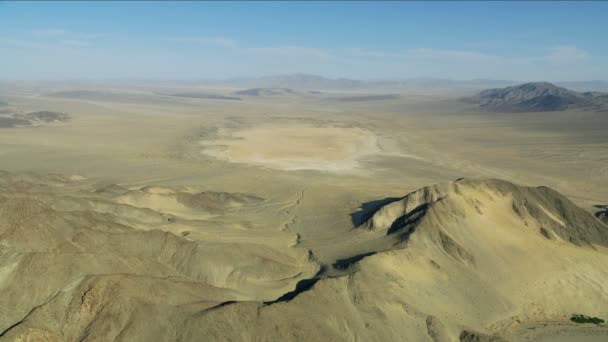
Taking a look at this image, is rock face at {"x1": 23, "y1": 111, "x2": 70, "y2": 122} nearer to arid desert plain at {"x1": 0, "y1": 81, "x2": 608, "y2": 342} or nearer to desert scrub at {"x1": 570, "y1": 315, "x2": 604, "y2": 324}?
arid desert plain at {"x1": 0, "y1": 81, "x2": 608, "y2": 342}

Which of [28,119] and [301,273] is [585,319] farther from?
[28,119]

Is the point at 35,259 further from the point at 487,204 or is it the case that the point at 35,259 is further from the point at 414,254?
the point at 487,204

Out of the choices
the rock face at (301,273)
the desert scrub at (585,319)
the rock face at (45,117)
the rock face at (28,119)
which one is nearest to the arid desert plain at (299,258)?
the rock face at (301,273)

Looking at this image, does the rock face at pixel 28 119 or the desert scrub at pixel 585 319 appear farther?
the rock face at pixel 28 119

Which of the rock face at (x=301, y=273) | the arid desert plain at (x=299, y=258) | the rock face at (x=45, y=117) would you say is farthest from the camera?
the rock face at (x=45, y=117)

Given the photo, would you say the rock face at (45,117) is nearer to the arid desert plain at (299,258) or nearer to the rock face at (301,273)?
the arid desert plain at (299,258)

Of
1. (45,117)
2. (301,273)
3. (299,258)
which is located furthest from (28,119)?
(301,273)

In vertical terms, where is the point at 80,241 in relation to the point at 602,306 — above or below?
above

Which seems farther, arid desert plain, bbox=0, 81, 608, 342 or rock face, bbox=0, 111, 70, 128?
rock face, bbox=0, 111, 70, 128

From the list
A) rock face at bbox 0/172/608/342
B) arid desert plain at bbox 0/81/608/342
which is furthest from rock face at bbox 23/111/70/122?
rock face at bbox 0/172/608/342

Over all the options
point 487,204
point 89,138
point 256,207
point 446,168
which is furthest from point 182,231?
point 89,138

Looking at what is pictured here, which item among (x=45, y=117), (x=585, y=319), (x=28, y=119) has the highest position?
(x=45, y=117)
